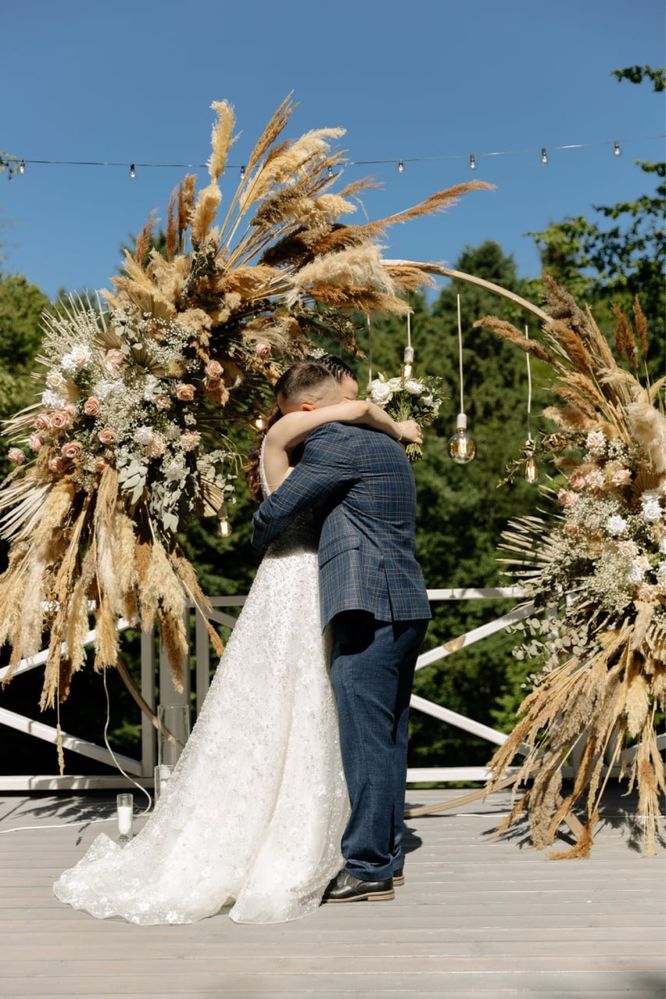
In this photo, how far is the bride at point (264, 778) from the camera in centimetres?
281

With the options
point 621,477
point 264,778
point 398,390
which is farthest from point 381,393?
point 264,778

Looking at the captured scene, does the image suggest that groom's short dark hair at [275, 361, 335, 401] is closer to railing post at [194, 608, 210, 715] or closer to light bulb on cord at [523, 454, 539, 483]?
light bulb on cord at [523, 454, 539, 483]

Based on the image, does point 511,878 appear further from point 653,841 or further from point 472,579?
point 472,579

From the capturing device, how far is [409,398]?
12.3 feet

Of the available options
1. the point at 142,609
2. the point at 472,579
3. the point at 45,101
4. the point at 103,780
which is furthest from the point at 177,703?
the point at 472,579

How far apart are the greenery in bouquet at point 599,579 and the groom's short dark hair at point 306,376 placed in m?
0.80

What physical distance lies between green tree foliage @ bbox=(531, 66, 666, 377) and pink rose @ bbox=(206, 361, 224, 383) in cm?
869

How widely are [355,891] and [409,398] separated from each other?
5.85 ft

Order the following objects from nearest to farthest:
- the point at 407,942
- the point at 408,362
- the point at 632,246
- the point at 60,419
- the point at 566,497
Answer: the point at 407,942 < the point at 60,419 < the point at 566,497 < the point at 408,362 < the point at 632,246

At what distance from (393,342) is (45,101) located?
9744mm

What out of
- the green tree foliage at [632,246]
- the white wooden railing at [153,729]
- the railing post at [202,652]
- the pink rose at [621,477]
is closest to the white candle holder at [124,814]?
the white wooden railing at [153,729]

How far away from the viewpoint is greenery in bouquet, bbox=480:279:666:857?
3.41m

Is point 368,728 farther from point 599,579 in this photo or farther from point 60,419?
point 60,419

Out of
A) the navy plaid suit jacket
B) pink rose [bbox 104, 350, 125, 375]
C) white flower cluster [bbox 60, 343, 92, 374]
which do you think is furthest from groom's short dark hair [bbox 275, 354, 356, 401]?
white flower cluster [bbox 60, 343, 92, 374]
